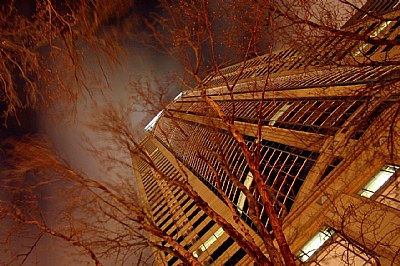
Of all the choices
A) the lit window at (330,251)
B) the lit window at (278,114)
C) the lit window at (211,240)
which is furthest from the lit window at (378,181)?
the lit window at (278,114)

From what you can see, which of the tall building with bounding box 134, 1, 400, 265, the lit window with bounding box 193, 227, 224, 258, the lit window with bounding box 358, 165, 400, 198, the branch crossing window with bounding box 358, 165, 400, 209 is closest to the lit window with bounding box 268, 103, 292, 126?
the tall building with bounding box 134, 1, 400, 265

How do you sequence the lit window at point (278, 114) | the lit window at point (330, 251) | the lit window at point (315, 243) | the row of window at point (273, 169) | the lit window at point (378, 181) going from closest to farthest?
the lit window at point (330, 251) → the lit window at point (378, 181) → the lit window at point (315, 243) → the row of window at point (273, 169) → the lit window at point (278, 114)

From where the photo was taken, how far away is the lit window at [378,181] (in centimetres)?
1428

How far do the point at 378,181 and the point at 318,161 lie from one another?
10.2 meters

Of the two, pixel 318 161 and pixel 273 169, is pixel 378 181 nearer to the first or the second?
pixel 318 161

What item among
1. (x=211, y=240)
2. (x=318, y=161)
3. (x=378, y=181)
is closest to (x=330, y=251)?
(x=378, y=181)

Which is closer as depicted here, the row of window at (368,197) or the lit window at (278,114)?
the row of window at (368,197)

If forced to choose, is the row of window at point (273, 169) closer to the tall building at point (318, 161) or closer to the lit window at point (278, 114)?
the tall building at point (318, 161)

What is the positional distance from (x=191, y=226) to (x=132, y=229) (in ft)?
106

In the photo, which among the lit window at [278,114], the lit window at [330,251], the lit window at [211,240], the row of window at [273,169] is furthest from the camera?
the lit window at [278,114]

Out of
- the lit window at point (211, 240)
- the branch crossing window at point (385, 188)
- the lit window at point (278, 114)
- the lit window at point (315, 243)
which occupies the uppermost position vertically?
the lit window at point (278, 114)

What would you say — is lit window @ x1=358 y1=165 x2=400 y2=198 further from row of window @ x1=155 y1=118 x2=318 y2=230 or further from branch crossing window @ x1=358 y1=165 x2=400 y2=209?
row of window @ x1=155 y1=118 x2=318 y2=230

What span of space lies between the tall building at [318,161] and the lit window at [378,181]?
58 millimetres

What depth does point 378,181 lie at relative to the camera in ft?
48.6
